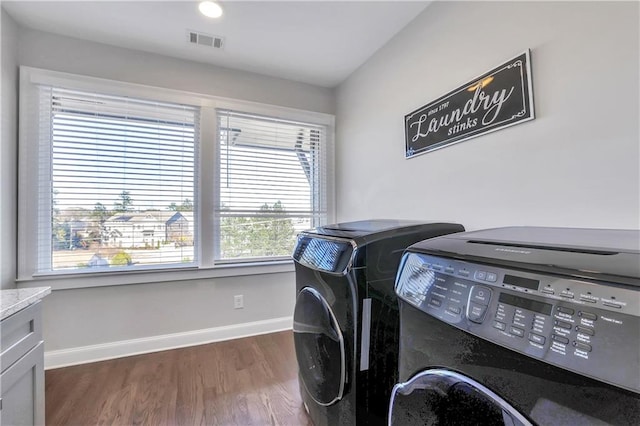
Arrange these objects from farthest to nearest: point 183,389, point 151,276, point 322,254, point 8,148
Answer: point 151,276 → point 8,148 → point 183,389 → point 322,254

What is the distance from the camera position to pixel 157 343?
2.41m

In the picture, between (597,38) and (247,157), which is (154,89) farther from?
(597,38)

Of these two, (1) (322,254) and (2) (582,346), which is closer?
(2) (582,346)

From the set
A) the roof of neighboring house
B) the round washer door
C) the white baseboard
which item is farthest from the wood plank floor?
→ the roof of neighboring house

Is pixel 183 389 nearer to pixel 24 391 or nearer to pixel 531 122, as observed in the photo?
pixel 24 391

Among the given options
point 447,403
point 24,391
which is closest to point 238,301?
point 24,391

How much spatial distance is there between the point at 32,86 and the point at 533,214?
332 cm

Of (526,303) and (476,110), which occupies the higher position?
(476,110)

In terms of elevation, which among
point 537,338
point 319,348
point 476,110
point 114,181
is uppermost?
point 476,110

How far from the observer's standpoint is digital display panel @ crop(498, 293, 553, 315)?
51 cm

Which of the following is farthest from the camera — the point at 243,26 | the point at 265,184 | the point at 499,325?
the point at 265,184

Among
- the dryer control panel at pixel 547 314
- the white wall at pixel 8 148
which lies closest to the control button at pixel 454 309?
the dryer control panel at pixel 547 314

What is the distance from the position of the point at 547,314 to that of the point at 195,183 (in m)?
2.61

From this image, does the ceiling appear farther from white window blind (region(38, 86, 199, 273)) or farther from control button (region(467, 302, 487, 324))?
control button (region(467, 302, 487, 324))
